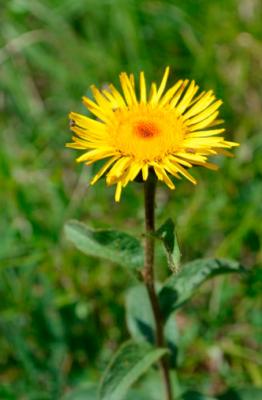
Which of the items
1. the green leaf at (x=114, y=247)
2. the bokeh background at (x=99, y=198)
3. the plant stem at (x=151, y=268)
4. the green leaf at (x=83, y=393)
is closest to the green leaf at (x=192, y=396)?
the plant stem at (x=151, y=268)

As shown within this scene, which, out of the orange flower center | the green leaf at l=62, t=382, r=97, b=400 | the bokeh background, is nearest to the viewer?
the orange flower center

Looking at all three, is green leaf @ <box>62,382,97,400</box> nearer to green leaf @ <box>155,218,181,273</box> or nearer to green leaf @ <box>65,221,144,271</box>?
green leaf @ <box>65,221,144,271</box>

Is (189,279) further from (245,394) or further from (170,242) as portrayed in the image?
(245,394)

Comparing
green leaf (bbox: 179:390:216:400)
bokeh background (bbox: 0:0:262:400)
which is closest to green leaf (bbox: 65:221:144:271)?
bokeh background (bbox: 0:0:262:400)

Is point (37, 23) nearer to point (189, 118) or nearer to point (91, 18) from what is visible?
point (91, 18)

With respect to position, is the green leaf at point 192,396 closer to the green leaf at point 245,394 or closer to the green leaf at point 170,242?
the green leaf at point 245,394
